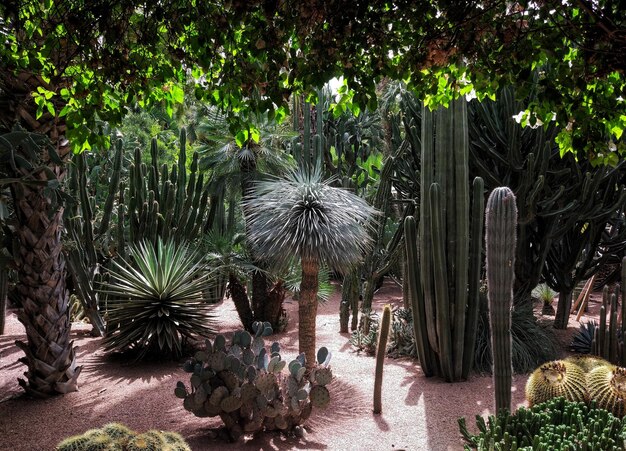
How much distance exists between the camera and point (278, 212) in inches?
302

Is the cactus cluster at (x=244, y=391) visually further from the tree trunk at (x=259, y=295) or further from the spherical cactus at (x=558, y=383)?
the tree trunk at (x=259, y=295)

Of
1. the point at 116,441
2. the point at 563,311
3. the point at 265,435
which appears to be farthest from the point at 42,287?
the point at 563,311

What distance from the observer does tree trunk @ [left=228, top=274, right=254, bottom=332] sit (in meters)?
11.1

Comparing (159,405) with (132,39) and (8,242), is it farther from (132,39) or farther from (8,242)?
(132,39)

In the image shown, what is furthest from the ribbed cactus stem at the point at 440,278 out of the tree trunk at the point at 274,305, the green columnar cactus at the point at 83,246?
the green columnar cactus at the point at 83,246

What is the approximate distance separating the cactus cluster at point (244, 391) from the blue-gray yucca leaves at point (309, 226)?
5.17 feet

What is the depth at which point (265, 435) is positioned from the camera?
5969 millimetres

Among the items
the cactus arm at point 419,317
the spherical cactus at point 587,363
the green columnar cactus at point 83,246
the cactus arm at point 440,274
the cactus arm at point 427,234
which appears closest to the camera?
the spherical cactus at point 587,363

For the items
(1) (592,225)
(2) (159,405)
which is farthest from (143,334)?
(1) (592,225)

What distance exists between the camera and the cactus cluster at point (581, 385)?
534 cm

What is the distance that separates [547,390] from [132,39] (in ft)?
14.3

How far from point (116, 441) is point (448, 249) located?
5.46 metres

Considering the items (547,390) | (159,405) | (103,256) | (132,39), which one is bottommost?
(159,405)

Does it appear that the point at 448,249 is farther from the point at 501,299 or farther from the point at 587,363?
the point at 501,299
